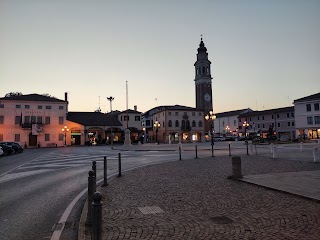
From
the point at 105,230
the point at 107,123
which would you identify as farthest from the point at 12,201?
the point at 107,123

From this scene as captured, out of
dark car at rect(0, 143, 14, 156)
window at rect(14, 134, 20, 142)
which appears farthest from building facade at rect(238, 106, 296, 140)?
dark car at rect(0, 143, 14, 156)

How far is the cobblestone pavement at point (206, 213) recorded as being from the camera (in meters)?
4.49

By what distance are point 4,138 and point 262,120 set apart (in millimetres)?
68338

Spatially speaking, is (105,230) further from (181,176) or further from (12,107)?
(12,107)

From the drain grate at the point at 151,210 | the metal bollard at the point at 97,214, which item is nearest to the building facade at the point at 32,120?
the drain grate at the point at 151,210

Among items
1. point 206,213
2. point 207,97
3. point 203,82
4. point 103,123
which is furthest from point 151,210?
point 203,82

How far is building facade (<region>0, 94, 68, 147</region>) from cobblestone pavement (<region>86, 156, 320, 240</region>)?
51.9m

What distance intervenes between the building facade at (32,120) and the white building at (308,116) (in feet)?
177

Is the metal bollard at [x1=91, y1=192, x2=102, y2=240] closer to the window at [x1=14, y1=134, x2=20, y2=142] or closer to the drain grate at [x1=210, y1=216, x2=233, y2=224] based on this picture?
the drain grate at [x1=210, y1=216, x2=233, y2=224]

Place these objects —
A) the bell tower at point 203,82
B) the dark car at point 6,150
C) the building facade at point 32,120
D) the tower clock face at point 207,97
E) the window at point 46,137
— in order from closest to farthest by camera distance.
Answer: the dark car at point 6,150 → the building facade at point 32,120 → the window at point 46,137 → the tower clock face at point 207,97 → the bell tower at point 203,82

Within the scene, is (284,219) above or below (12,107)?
below

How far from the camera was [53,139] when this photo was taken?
56.1m

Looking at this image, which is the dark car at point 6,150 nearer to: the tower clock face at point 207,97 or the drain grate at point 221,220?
the drain grate at point 221,220

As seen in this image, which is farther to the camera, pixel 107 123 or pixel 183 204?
pixel 107 123
